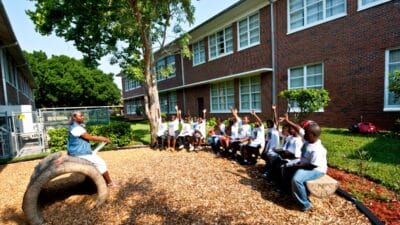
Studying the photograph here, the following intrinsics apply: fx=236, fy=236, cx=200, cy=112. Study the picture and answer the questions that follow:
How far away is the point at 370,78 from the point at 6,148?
14337mm

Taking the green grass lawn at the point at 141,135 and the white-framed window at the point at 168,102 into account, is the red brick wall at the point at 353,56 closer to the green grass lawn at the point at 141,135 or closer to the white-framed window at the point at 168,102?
the green grass lawn at the point at 141,135

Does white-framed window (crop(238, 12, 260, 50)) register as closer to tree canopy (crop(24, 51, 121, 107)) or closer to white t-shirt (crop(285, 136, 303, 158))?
white t-shirt (crop(285, 136, 303, 158))

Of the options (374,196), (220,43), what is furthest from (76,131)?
(220,43)

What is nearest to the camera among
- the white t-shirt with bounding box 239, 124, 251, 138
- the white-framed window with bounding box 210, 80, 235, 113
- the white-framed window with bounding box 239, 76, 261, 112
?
the white t-shirt with bounding box 239, 124, 251, 138

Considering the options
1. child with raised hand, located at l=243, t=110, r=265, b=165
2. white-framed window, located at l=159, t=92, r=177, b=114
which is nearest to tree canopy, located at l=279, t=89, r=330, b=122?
child with raised hand, located at l=243, t=110, r=265, b=165

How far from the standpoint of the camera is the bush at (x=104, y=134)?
932 cm

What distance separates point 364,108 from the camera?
9.67 meters

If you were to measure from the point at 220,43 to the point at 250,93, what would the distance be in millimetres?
4583

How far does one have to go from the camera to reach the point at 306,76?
1166 cm

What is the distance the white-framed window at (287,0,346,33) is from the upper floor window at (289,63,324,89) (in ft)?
6.53

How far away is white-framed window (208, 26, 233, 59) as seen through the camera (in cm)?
1597

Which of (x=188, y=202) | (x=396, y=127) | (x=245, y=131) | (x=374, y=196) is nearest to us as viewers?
(x=374, y=196)

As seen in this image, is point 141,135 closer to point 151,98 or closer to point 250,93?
point 151,98

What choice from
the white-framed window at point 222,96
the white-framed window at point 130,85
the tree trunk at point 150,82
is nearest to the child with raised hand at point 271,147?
the tree trunk at point 150,82
